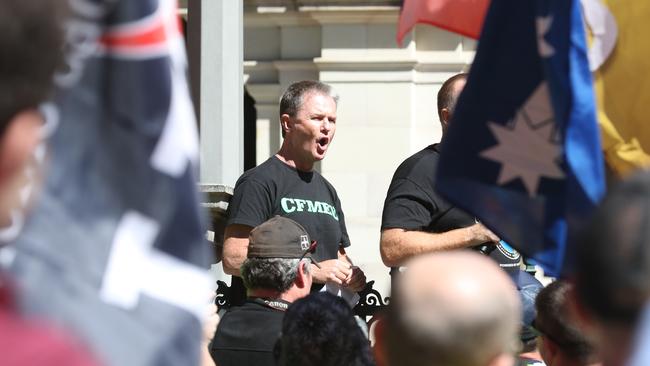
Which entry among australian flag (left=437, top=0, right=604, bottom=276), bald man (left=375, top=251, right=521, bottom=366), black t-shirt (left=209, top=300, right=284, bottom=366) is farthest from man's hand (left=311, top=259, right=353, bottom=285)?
bald man (left=375, top=251, right=521, bottom=366)

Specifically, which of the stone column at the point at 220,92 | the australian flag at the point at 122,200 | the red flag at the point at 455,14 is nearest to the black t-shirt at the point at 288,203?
A: the red flag at the point at 455,14

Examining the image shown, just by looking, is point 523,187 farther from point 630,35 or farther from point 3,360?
point 3,360

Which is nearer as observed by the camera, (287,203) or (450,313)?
(450,313)

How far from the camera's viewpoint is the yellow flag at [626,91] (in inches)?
145

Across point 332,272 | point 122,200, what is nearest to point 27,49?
point 122,200

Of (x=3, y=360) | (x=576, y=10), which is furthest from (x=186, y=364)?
(x=576, y=10)

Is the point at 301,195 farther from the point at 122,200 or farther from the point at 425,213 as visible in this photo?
the point at 122,200

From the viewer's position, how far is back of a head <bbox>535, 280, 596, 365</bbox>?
3891mm

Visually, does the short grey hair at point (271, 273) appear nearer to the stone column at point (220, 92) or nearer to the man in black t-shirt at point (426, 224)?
the man in black t-shirt at point (426, 224)

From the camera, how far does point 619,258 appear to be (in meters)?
1.84

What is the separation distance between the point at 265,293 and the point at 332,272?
78cm

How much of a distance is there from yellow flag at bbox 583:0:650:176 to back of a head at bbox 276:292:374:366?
3.41ft

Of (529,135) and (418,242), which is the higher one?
(529,135)

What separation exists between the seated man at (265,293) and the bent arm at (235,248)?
0.78 meters
